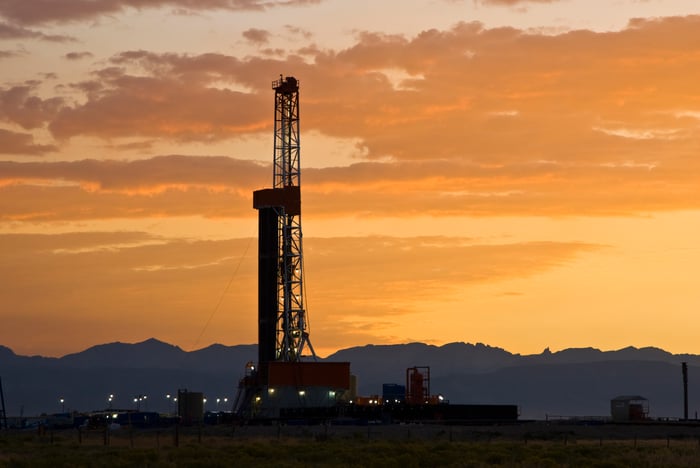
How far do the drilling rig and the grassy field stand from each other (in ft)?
65.4

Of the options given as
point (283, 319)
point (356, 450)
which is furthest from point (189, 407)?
point (356, 450)

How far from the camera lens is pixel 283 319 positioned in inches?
4390

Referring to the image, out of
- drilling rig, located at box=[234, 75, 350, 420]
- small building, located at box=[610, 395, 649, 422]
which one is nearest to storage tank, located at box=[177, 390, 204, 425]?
drilling rig, located at box=[234, 75, 350, 420]

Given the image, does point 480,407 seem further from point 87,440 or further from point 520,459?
point 520,459

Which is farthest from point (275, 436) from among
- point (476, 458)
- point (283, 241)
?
point (283, 241)

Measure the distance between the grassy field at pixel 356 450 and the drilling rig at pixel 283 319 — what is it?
19.9 metres

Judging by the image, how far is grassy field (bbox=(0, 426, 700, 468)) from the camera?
5588 cm

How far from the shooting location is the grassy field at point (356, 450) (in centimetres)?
5588

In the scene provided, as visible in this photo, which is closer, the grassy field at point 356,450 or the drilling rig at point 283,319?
the grassy field at point 356,450

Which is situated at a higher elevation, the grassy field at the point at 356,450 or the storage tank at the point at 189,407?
the storage tank at the point at 189,407

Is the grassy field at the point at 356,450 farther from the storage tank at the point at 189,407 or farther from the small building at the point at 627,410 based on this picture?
the small building at the point at 627,410

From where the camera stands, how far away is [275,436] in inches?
3206

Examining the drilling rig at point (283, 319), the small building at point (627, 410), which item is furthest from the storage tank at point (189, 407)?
the small building at point (627, 410)

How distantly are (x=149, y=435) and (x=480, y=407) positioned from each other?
3340 centimetres
